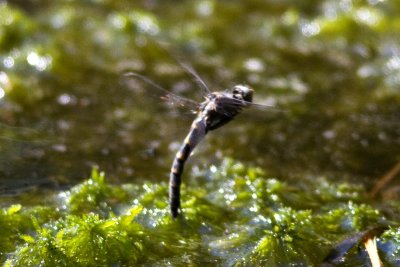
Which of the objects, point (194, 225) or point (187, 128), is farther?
point (187, 128)

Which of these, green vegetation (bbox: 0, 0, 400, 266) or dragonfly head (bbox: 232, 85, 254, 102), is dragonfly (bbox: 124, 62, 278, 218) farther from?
green vegetation (bbox: 0, 0, 400, 266)

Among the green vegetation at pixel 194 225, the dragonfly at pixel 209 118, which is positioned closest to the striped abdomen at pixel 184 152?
the dragonfly at pixel 209 118

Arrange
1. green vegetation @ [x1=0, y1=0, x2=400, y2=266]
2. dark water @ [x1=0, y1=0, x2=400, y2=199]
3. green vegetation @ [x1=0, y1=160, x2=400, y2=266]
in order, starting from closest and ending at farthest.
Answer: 1. green vegetation @ [x1=0, y1=160, x2=400, y2=266]
2. green vegetation @ [x1=0, y1=0, x2=400, y2=266]
3. dark water @ [x1=0, y1=0, x2=400, y2=199]

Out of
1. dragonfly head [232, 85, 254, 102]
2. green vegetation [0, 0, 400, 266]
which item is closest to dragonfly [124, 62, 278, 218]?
dragonfly head [232, 85, 254, 102]

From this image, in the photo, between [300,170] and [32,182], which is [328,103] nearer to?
[300,170]

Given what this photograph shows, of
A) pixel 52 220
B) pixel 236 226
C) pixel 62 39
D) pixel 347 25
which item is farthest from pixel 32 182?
pixel 347 25

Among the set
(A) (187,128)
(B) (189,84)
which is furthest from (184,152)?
(B) (189,84)

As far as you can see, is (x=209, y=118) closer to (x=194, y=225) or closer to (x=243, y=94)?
(x=243, y=94)
